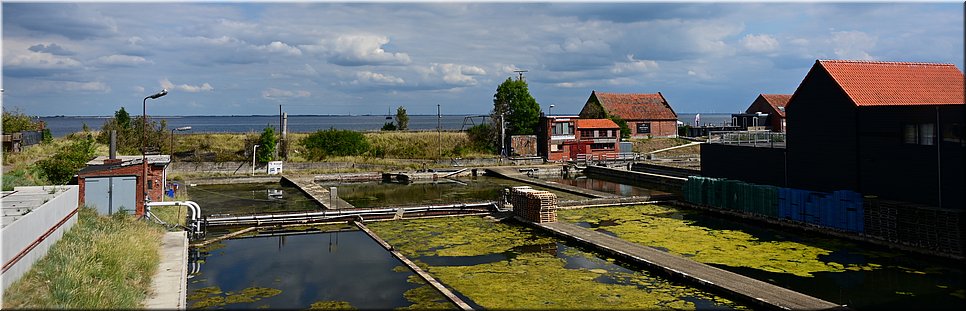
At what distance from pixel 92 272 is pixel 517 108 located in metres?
56.7

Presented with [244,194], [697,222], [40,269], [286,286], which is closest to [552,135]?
[244,194]

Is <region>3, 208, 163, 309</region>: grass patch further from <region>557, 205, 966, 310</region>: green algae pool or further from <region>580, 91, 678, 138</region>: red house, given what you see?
<region>580, 91, 678, 138</region>: red house

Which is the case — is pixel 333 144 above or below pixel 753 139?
above

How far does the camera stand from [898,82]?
89.7 ft

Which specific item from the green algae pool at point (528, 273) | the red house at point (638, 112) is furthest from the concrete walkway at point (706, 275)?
the red house at point (638, 112)

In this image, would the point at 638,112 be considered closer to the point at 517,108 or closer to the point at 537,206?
the point at 517,108

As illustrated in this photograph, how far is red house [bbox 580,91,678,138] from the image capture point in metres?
74.6

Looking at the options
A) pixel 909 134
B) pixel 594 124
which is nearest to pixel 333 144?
pixel 594 124

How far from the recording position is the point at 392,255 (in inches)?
822

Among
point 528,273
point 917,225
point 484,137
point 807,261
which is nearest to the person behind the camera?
point 528,273

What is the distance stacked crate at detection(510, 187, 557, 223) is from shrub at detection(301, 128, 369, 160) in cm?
3577

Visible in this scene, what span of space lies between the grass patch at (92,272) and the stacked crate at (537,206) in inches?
531

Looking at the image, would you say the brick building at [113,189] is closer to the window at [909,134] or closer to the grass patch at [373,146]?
the window at [909,134]

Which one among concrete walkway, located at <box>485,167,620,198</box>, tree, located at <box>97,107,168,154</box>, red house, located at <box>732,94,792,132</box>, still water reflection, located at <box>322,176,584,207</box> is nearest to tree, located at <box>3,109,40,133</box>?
tree, located at <box>97,107,168,154</box>
